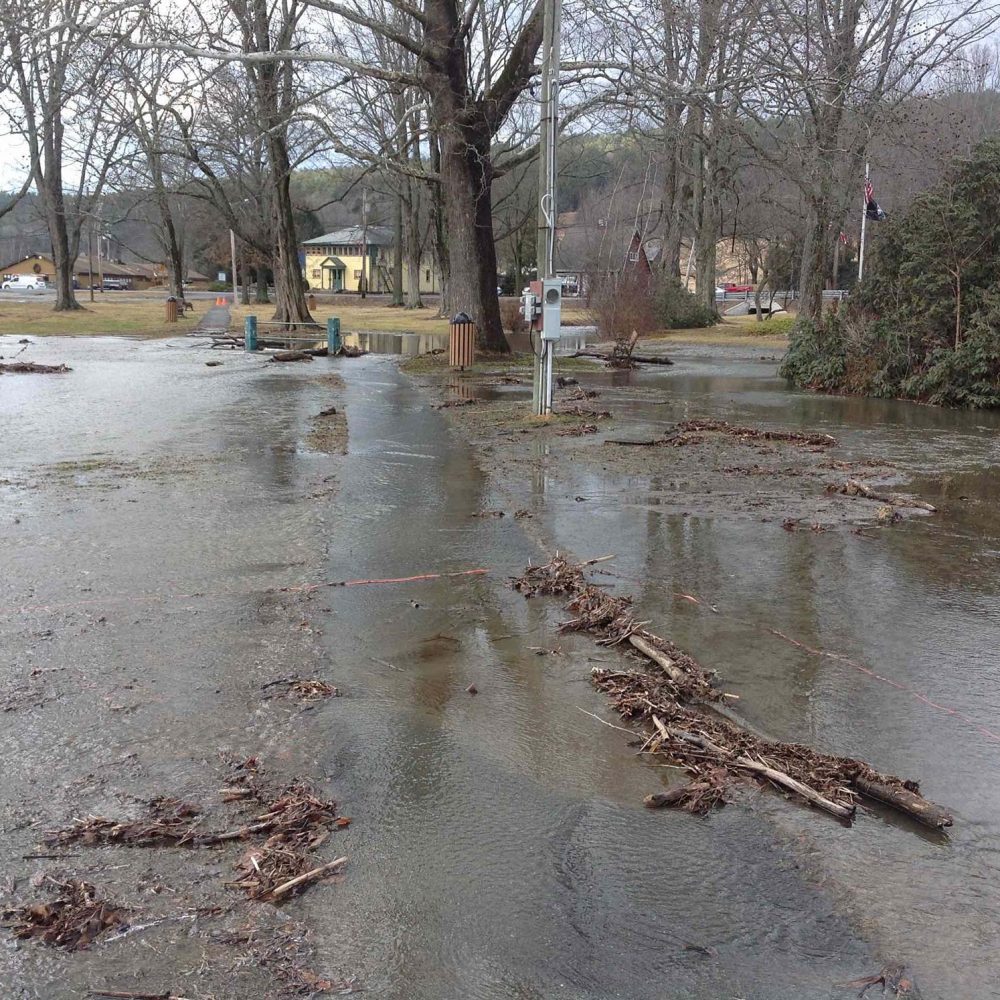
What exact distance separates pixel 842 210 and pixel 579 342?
26.8 feet

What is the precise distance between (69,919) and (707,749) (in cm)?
232

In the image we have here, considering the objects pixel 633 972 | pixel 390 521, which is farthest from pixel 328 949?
pixel 390 521

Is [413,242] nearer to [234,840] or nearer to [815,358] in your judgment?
[815,358]

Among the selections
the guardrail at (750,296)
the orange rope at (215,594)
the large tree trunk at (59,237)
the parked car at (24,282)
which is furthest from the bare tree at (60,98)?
the parked car at (24,282)

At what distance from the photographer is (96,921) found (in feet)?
9.53

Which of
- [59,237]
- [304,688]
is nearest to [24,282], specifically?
[59,237]

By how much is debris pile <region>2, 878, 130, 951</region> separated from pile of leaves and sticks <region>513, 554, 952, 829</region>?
180cm

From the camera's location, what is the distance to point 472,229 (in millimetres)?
23547

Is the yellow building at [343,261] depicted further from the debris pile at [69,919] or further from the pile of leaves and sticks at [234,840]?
the debris pile at [69,919]

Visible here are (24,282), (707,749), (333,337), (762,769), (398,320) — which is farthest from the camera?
(24,282)

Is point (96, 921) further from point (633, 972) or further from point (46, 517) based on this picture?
point (46, 517)

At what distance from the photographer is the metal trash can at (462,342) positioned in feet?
71.2

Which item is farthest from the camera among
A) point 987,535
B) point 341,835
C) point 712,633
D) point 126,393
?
point 126,393

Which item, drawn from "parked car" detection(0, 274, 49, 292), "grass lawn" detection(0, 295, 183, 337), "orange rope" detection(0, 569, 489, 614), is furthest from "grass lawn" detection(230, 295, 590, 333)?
"parked car" detection(0, 274, 49, 292)
